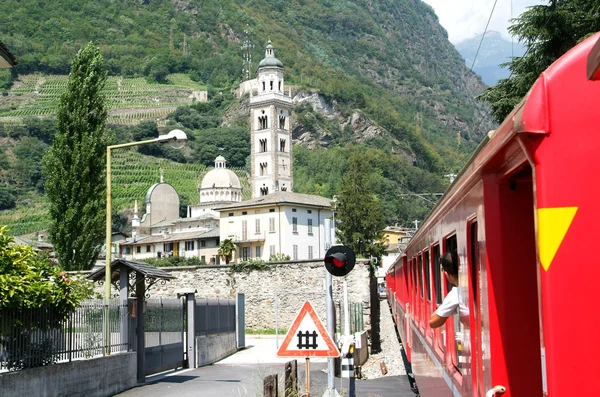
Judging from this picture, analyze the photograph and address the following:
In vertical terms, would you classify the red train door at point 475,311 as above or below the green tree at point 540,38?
below

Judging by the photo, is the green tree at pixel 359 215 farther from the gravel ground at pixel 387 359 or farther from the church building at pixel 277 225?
the gravel ground at pixel 387 359

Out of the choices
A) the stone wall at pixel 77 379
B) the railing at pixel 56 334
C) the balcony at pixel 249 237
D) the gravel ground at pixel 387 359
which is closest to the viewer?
the railing at pixel 56 334

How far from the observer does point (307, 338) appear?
1016 cm

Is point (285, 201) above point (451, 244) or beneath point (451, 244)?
above

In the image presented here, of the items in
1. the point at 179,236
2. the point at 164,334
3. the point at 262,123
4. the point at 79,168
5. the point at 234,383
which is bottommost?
the point at 234,383

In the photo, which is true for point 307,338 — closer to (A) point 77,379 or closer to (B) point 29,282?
(B) point 29,282

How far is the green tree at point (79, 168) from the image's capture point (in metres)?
40.7

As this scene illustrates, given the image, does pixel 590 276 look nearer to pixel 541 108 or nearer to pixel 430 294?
pixel 541 108

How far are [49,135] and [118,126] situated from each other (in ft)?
65.9

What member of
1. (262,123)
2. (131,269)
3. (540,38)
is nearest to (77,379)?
(131,269)

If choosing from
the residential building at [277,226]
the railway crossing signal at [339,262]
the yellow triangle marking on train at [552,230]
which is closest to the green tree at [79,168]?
the railway crossing signal at [339,262]

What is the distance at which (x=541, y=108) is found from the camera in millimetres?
3307

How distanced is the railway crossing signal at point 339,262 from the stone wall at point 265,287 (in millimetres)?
29082

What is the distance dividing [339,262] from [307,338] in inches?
40.3
